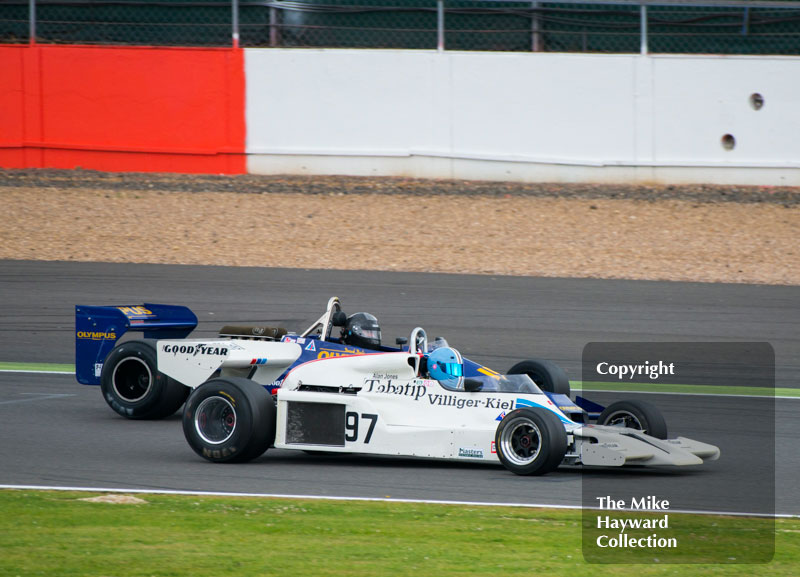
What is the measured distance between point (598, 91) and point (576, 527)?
14.8 metres

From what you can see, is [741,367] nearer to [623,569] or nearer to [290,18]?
[623,569]

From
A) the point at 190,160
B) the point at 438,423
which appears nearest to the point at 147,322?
the point at 438,423

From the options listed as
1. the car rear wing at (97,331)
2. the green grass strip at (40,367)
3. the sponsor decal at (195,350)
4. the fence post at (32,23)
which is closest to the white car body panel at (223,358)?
the sponsor decal at (195,350)

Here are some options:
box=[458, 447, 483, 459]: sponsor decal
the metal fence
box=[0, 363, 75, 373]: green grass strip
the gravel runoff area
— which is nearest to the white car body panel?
box=[458, 447, 483, 459]: sponsor decal

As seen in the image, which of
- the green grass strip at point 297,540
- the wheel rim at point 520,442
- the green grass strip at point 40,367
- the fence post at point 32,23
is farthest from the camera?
the fence post at point 32,23

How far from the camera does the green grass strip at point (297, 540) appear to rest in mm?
6336

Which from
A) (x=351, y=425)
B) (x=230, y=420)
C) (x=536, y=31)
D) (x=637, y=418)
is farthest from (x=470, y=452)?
(x=536, y=31)

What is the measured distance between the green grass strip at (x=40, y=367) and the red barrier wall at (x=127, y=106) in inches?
357

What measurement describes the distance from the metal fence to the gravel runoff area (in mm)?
2372

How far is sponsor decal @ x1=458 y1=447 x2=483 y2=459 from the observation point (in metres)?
8.71

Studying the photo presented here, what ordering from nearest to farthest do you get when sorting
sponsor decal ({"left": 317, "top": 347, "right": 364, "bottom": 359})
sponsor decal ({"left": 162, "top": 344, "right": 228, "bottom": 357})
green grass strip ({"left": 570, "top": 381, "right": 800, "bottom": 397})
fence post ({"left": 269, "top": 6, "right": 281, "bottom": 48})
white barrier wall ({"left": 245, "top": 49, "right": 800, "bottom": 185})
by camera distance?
sponsor decal ({"left": 317, "top": 347, "right": 364, "bottom": 359})
sponsor decal ({"left": 162, "top": 344, "right": 228, "bottom": 357})
green grass strip ({"left": 570, "top": 381, "right": 800, "bottom": 397})
white barrier wall ({"left": 245, "top": 49, "right": 800, "bottom": 185})
fence post ({"left": 269, "top": 6, "right": 281, "bottom": 48})

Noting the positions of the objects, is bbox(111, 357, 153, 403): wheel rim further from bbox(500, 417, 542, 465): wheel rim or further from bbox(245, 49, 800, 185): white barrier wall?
bbox(245, 49, 800, 185): white barrier wall

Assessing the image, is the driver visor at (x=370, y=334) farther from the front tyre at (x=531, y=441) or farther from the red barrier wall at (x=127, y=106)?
A: the red barrier wall at (x=127, y=106)

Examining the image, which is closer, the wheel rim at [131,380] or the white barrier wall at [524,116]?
the wheel rim at [131,380]
